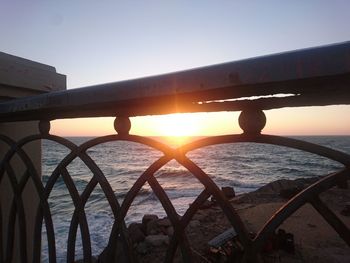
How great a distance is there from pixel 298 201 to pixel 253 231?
13350 mm

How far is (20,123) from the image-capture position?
2.26m

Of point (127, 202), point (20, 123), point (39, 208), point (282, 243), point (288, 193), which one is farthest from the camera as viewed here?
point (288, 193)

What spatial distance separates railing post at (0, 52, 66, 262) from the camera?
80.1 inches

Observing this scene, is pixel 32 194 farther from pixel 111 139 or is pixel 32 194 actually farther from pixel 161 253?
pixel 161 253

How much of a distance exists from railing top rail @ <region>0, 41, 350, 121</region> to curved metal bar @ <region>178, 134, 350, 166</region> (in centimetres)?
9

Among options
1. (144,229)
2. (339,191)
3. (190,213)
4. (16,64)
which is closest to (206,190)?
(190,213)

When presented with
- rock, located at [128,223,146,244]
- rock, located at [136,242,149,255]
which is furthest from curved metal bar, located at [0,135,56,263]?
rock, located at [128,223,146,244]

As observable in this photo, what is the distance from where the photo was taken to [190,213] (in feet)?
3.68

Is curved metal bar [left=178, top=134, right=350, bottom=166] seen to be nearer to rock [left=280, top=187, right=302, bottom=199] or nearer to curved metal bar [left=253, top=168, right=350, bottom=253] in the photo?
curved metal bar [left=253, top=168, right=350, bottom=253]

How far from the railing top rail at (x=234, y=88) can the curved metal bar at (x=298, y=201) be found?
187 millimetres

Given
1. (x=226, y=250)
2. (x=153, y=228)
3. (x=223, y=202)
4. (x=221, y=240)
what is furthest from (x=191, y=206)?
(x=153, y=228)

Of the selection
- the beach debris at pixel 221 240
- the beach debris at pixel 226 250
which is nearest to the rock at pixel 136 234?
the beach debris at pixel 221 240

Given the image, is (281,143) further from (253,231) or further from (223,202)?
(253,231)

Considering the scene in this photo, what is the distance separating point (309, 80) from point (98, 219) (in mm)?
20000
